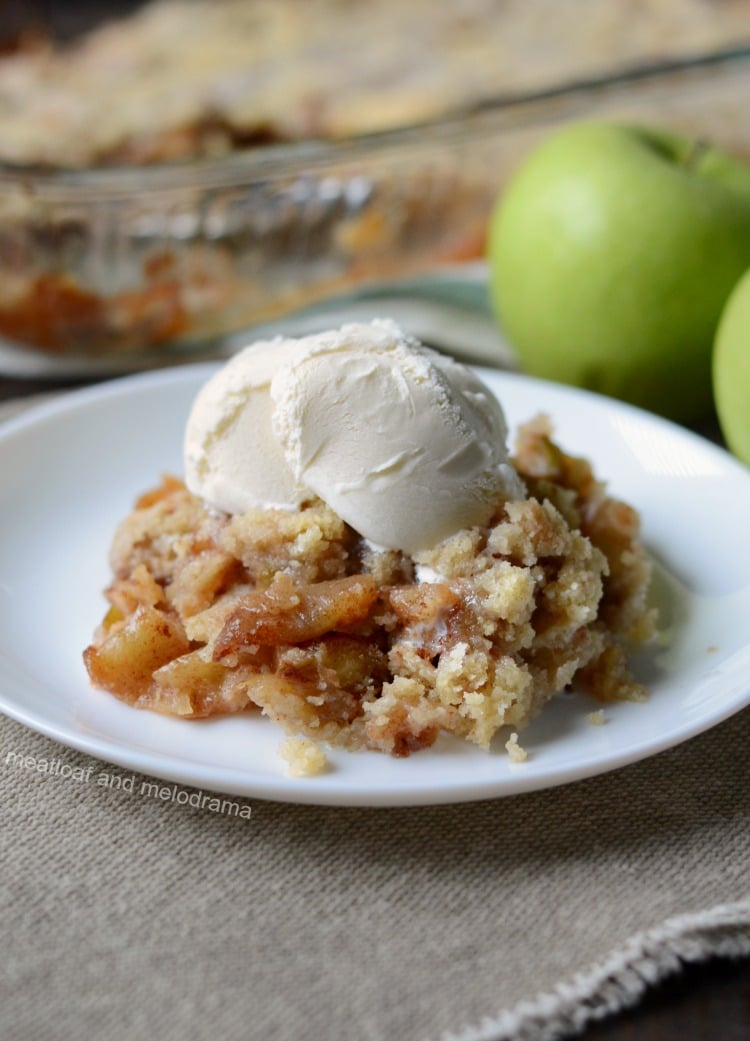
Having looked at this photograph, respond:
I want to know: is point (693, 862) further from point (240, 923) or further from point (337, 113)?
point (337, 113)

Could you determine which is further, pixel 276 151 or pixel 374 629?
pixel 276 151

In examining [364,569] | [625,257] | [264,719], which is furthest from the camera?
[625,257]

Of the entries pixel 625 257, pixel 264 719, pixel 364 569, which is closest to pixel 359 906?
pixel 264 719

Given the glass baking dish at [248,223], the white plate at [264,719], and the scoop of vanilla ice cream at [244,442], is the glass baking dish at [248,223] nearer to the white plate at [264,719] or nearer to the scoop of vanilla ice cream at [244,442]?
the white plate at [264,719]

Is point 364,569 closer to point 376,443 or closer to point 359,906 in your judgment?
point 376,443

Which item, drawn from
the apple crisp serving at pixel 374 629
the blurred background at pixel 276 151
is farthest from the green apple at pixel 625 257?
the apple crisp serving at pixel 374 629

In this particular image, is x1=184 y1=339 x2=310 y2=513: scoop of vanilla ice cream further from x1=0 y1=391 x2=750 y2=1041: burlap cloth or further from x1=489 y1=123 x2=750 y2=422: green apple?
x1=489 y1=123 x2=750 y2=422: green apple

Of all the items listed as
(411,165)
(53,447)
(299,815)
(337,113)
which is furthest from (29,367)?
(299,815)
